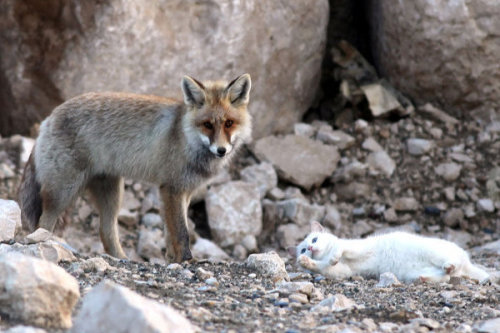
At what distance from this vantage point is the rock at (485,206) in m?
8.88

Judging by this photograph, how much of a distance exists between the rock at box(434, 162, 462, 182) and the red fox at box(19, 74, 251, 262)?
3301mm

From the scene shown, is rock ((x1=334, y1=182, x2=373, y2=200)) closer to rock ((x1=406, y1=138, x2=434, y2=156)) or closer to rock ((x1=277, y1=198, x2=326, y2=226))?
rock ((x1=277, y1=198, x2=326, y2=226))

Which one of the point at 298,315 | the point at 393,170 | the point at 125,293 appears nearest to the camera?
the point at 125,293

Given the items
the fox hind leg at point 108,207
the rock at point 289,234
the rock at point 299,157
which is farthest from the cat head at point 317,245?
the rock at point 299,157

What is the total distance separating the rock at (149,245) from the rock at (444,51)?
158 inches

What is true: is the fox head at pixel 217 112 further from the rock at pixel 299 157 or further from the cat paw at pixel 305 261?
the rock at pixel 299 157

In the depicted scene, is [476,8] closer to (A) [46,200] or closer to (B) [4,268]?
(A) [46,200]

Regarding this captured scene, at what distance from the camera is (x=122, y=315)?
3123mm

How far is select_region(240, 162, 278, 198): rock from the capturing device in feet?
29.8

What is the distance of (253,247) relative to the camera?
8.53m

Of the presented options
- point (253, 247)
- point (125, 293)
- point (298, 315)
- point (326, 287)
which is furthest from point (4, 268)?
point (253, 247)

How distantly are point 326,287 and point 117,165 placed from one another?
2.66m

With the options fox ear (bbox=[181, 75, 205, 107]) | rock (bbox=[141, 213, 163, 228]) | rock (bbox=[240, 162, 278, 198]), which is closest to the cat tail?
fox ear (bbox=[181, 75, 205, 107])

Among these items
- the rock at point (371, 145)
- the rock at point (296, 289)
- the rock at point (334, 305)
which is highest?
the rock at point (334, 305)
